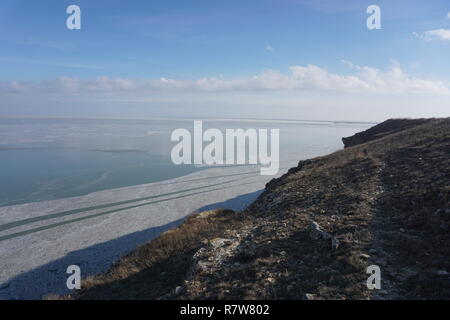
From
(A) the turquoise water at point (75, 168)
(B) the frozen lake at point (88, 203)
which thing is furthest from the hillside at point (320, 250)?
(A) the turquoise water at point (75, 168)

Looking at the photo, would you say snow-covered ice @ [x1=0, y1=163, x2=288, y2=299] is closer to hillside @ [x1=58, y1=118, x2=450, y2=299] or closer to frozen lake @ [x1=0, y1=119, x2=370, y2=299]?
frozen lake @ [x1=0, y1=119, x2=370, y2=299]

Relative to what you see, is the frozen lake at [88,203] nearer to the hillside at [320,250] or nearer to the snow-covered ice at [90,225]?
the snow-covered ice at [90,225]

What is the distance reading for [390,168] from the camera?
1680 centimetres

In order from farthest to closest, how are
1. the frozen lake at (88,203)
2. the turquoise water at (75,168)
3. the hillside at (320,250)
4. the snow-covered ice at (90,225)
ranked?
the turquoise water at (75,168) → the frozen lake at (88,203) → the snow-covered ice at (90,225) → the hillside at (320,250)

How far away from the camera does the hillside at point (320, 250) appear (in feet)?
23.1

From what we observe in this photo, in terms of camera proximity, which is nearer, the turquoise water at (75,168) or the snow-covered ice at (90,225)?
the snow-covered ice at (90,225)

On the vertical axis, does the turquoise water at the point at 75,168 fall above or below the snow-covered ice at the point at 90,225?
above

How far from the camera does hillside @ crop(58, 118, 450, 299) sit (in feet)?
23.1

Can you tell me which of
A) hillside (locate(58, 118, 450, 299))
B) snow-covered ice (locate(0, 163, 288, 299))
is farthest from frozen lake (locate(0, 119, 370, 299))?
hillside (locate(58, 118, 450, 299))

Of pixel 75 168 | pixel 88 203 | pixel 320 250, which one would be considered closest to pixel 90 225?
pixel 88 203

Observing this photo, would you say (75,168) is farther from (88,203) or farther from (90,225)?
(90,225)

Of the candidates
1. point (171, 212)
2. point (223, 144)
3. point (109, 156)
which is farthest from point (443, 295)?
point (223, 144)

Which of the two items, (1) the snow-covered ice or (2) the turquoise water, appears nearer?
(1) the snow-covered ice

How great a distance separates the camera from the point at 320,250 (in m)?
8.75
